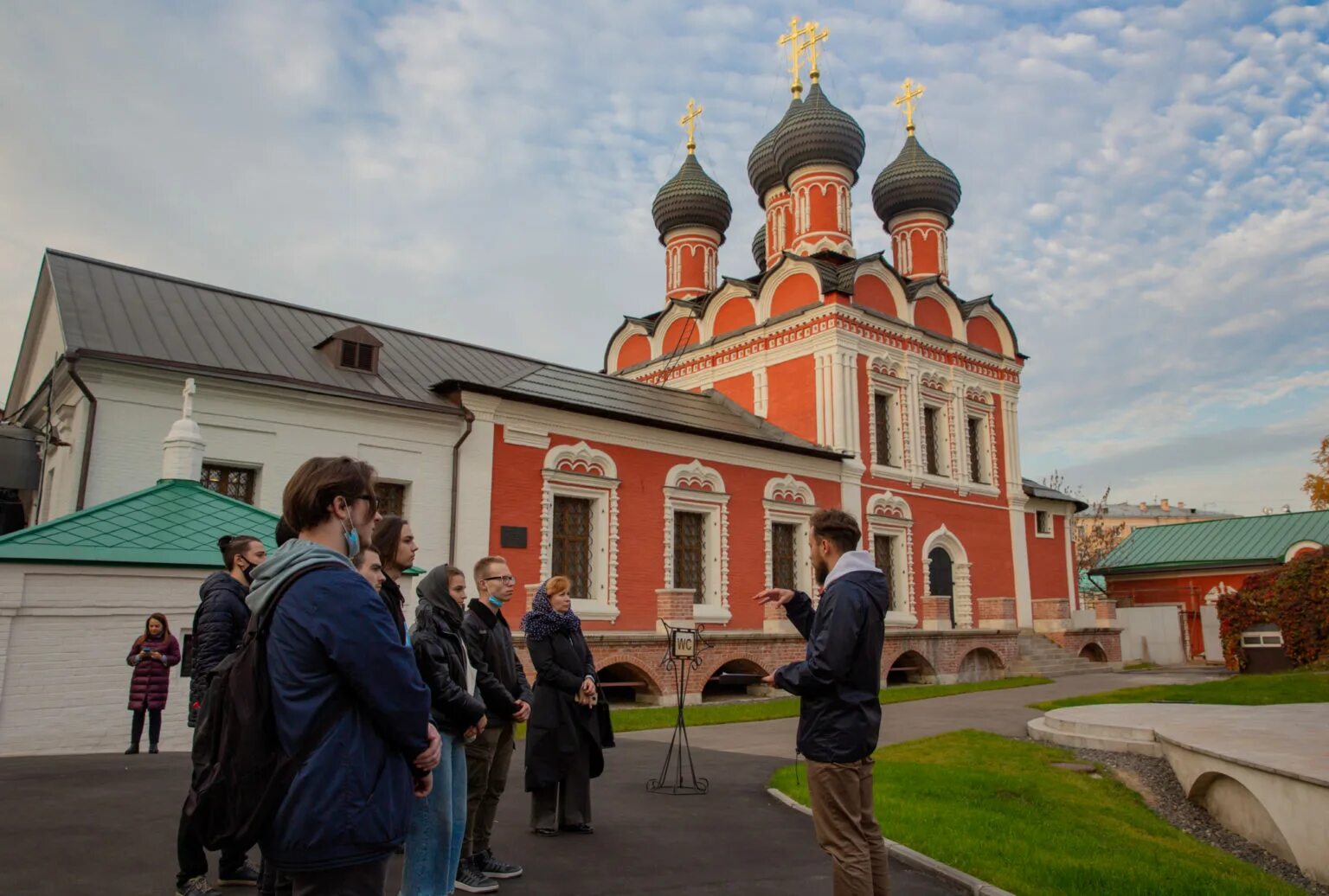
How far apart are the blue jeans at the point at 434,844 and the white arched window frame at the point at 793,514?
1572cm

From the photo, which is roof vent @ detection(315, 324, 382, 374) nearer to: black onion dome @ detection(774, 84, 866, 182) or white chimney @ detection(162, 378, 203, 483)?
white chimney @ detection(162, 378, 203, 483)

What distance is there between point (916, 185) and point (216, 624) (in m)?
26.3

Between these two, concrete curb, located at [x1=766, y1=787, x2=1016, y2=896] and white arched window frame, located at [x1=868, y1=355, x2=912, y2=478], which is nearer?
concrete curb, located at [x1=766, y1=787, x2=1016, y2=896]

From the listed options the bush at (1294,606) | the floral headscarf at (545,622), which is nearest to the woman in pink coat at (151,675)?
the floral headscarf at (545,622)

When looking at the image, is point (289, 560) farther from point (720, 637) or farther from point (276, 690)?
point (720, 637)

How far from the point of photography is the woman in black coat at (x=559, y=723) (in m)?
5.80

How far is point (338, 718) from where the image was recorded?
8.06 ft

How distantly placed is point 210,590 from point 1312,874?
719 centimetres

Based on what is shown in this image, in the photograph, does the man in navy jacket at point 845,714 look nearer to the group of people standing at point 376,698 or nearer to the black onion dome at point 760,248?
the group of people standing at point 376,698

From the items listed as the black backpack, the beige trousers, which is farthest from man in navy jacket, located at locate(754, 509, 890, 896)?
the black backpack

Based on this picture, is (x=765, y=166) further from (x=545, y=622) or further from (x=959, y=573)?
(x=545, y=622)

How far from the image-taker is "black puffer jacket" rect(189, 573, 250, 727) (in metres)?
4.84

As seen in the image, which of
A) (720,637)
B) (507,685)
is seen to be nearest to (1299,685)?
(720,637)

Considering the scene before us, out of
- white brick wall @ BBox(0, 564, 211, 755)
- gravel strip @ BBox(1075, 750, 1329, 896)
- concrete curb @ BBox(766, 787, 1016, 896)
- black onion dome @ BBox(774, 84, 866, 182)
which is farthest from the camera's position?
black onion dome @ BBox(774, 84, 866, 182)
